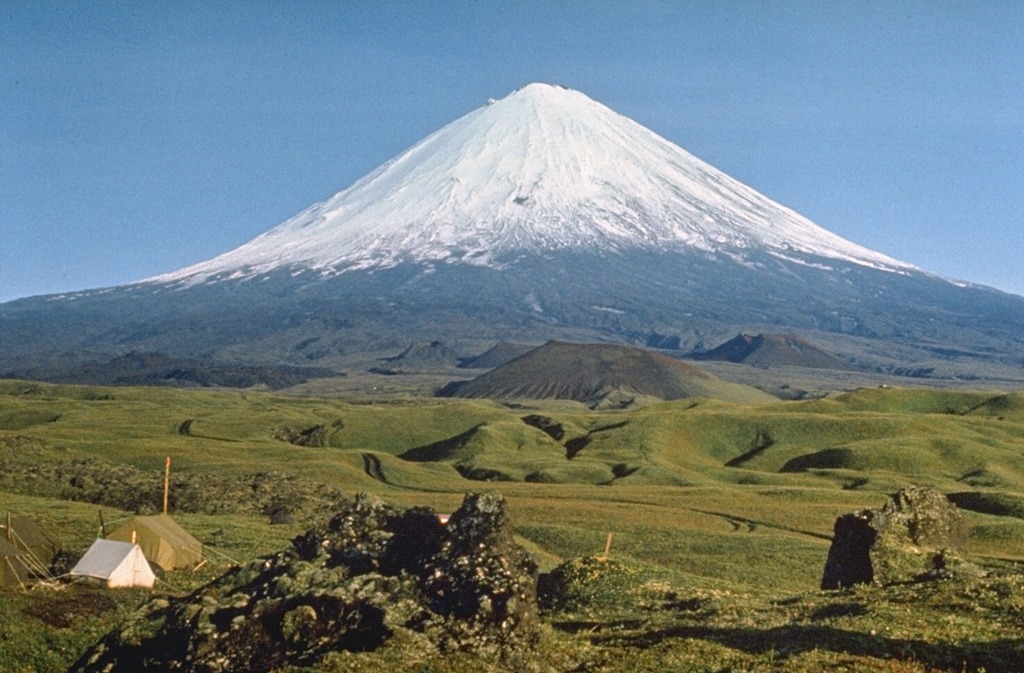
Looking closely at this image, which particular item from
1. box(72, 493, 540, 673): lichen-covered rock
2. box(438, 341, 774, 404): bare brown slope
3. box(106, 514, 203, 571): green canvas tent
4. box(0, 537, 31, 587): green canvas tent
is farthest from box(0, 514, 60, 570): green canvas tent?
box(438, 341, 774, 404): bare brown slope

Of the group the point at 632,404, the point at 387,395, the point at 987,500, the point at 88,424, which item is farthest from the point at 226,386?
the point at 987,500

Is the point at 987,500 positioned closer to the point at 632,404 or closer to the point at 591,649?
the point at 591,649

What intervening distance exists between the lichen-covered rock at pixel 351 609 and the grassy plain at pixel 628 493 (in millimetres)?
708

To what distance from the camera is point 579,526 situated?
149 feet

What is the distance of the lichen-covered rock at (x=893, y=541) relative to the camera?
76.4 ft

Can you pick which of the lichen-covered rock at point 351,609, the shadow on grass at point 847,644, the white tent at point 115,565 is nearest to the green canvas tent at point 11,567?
the white tent at point 115,565

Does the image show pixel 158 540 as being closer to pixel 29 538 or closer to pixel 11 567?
pixel 29 538

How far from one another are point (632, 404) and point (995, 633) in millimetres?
125490

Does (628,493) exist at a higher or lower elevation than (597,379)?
lower

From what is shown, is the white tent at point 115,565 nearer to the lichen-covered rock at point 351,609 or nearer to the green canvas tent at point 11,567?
the green canvas tent at point 11,567

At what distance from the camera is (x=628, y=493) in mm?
61156

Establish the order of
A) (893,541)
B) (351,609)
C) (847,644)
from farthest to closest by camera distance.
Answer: (893,541)
(351,609)
(847,644)

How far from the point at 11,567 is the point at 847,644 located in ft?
58.2

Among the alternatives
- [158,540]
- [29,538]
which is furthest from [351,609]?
[158,540]
